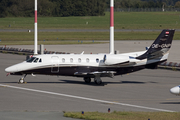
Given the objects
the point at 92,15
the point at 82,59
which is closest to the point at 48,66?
the point at 82,59

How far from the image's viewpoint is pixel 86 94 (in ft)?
95.7

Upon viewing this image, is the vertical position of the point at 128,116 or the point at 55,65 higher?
the point at 55,65

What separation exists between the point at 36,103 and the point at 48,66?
868 cm

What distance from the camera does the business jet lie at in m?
33.6

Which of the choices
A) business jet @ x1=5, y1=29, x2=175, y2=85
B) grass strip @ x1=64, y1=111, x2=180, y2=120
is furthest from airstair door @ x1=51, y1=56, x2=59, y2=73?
grass strip @ x1=64, y1=111, x2=180, y2=120

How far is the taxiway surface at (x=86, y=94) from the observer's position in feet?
79.0

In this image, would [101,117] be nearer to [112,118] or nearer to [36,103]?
[112,118]

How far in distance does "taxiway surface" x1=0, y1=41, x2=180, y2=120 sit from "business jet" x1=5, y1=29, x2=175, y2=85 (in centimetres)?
117

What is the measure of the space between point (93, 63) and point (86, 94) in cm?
561

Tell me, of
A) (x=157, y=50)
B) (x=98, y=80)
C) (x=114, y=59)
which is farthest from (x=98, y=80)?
(x=157, y=50)

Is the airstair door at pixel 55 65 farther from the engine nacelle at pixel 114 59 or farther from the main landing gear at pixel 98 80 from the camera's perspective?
the engine nacelle at pixel 114 59

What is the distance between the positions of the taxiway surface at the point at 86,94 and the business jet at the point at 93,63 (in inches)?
45.9

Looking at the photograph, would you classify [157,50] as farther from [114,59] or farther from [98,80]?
[98,80]

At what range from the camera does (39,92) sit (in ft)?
98.1
